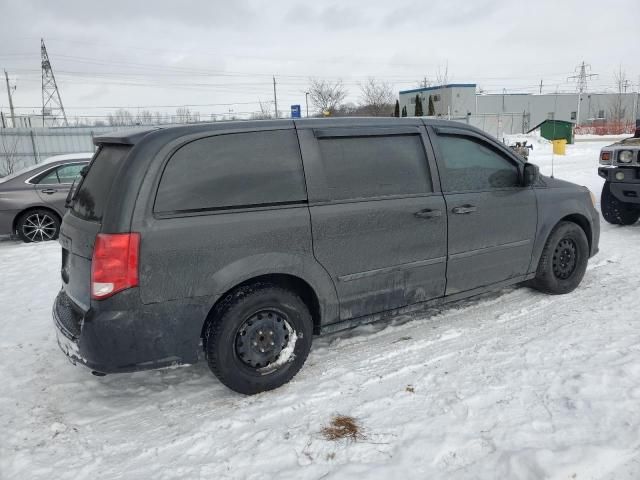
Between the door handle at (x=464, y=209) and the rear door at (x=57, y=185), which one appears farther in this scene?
the rear door at (x=57, y=185)

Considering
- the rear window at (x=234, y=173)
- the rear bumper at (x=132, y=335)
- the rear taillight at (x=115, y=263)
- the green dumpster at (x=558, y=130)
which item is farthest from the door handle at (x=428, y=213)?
the green dumpster at (x=558, y=130)

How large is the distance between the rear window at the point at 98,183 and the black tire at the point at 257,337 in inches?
38.3

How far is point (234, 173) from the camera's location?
3.21 m

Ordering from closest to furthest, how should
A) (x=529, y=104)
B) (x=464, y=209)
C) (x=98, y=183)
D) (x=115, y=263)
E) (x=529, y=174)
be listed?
(x=115, y=263)
(x=98, y=183)
(x=464, y=209)
(x=529, y=174)
(x=529, y=104)

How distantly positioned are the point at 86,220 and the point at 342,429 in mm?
2036

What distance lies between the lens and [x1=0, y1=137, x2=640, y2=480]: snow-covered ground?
2646 millimetres

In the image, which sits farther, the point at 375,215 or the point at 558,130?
the point at 558,130

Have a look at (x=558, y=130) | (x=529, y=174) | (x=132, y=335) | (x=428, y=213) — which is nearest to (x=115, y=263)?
(x=132, y=335)

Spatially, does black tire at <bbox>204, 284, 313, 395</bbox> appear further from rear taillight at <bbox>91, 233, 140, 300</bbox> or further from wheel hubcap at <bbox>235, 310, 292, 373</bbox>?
rear taillight at <bbox>91, 233, 140, 300</bbox>

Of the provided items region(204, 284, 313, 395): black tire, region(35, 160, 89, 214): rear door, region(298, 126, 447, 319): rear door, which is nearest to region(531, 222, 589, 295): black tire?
region(298, 126, 447, 319): rear door

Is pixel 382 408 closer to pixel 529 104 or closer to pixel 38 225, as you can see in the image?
pixel 38 225

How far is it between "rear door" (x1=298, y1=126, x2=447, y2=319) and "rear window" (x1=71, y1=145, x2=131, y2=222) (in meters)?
1.22

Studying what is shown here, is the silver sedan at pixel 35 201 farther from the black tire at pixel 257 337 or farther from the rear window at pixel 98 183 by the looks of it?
the black tire at pixel 257 337

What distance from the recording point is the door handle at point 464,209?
405 cm
